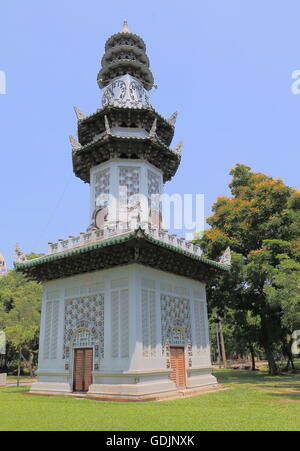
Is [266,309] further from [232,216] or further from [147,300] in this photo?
[147,300]

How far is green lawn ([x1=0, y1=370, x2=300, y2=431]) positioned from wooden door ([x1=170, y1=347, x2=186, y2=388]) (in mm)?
2722

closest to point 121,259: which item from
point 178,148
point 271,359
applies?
point 178,148

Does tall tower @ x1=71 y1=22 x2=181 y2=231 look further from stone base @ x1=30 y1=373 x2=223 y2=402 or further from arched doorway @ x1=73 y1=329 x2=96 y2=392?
stone base @ x1=30 y1=373 x2=223 y2=402

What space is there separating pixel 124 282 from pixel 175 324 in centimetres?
400

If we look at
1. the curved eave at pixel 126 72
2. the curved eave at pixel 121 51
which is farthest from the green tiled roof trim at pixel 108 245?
the curved eave at pixel 121 51

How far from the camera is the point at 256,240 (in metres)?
29.5

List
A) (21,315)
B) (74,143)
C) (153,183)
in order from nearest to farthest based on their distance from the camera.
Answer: (153,183), (74,143), (21,315)

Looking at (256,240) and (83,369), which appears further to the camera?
(256,240)

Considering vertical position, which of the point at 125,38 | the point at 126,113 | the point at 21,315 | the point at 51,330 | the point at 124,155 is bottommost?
the point at 51,330

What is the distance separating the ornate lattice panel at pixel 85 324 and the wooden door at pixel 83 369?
40 cm

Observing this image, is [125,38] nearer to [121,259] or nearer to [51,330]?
[121,259]

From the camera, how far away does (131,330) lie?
53.1 feet
